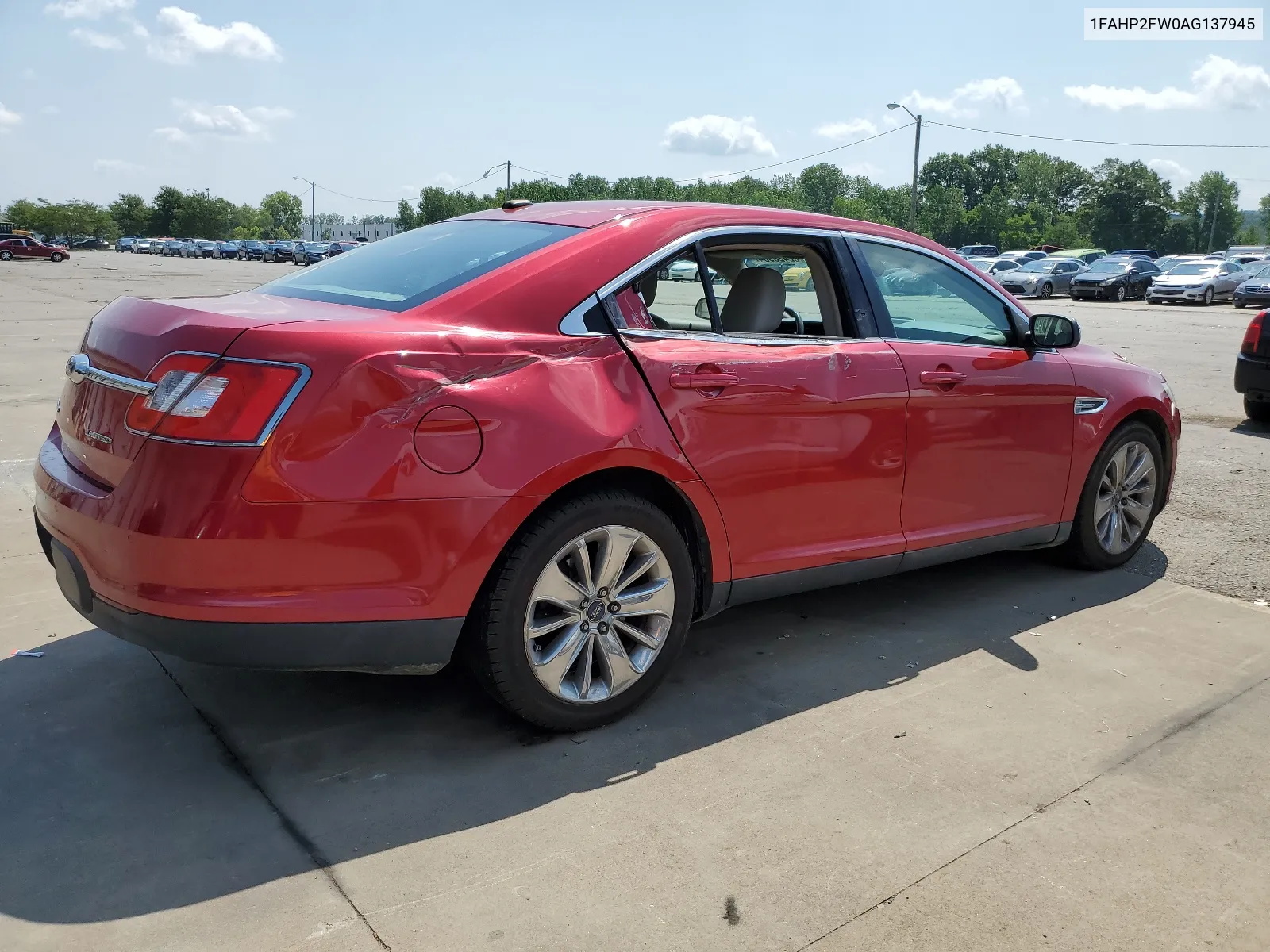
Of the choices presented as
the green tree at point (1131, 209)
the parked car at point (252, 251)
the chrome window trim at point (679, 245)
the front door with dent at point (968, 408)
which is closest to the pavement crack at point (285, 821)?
the chrome window trim at point (679, 245)

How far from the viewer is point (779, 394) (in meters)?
3.59

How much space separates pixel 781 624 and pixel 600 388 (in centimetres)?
168

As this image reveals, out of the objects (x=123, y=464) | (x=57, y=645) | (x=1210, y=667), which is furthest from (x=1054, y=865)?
(x=57, y=645)

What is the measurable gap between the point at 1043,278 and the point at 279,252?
2444 inches

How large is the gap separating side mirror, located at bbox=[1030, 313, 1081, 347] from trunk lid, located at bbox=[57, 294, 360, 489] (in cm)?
305

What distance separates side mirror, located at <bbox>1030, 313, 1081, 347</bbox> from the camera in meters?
4.65

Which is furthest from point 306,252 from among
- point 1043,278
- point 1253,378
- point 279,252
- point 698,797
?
point 698,797

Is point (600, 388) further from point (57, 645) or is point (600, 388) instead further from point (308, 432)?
point (57, 645)

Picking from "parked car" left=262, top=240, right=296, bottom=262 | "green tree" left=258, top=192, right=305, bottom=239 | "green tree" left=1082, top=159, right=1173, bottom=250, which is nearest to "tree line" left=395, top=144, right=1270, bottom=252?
"green tree" left=1082, top=159, right=1173, bottom=250

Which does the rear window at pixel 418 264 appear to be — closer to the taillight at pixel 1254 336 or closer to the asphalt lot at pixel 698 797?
the asphalt lot at pixel 698 797

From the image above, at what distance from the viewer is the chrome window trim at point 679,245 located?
320 cm

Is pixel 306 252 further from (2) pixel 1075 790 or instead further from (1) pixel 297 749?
(2) pixel 1075 790

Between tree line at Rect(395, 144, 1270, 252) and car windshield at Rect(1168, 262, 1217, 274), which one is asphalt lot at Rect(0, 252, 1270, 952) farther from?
tree line at Rect(395, 144, 1270, 252)

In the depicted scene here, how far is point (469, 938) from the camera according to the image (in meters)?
2.33
